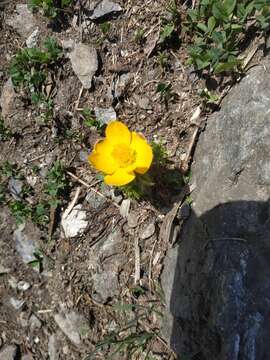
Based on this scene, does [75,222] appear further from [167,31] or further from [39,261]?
[167,31]

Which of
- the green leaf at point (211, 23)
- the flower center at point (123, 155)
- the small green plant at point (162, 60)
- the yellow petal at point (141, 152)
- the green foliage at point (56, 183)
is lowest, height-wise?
the green foliage at point (56, 183)

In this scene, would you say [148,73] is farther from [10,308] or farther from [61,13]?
[10,308]

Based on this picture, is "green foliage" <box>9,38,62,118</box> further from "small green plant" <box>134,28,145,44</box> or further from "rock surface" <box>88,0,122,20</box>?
"small green plant" <box>134,28,145,44</box>

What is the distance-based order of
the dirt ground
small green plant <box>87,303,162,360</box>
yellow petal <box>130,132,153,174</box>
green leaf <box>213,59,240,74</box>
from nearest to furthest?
yellow petal <box>130,132,153,174</box>
green leaf <box>213,59,240,74</box>
small green plant <box>87,303,162,360</box>
the dirt ground

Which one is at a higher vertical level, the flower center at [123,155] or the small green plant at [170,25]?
the small green plant at [170,25]

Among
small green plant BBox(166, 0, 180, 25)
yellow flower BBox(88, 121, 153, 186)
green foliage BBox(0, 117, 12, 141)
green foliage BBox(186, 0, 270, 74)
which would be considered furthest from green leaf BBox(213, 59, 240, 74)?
green foliage BBox(0, 117, 12, 141)

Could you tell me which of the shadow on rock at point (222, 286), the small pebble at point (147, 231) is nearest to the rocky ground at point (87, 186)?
the small pebble at point (147, 231)

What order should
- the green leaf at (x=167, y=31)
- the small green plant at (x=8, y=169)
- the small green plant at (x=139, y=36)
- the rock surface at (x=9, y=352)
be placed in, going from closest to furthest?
the green leaf at (x=167, y=31) → the small green plant at (x=139, y=36) → the rock surface at (x=9, y=352) → the small green plant at (x=8, y=169)

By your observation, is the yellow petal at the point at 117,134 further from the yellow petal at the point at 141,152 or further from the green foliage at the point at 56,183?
the green foliage at the point at 56,183
